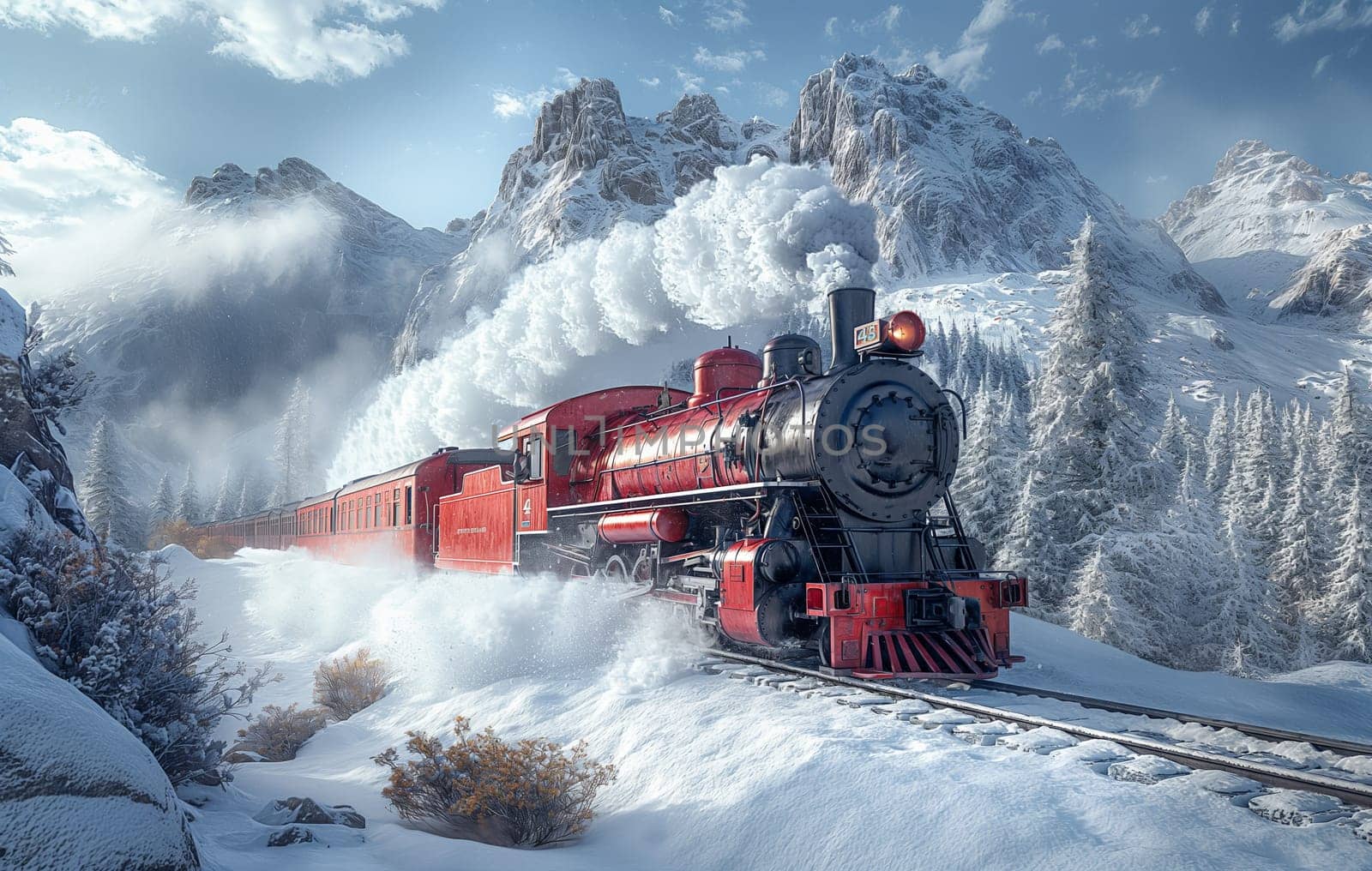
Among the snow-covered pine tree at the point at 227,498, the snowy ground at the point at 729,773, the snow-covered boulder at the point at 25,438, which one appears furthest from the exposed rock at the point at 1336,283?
the snow-covered boulder at the point at 25,438

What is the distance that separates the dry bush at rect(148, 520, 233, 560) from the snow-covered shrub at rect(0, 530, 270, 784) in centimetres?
4343

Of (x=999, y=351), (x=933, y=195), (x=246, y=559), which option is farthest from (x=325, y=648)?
(x=933, y=195)

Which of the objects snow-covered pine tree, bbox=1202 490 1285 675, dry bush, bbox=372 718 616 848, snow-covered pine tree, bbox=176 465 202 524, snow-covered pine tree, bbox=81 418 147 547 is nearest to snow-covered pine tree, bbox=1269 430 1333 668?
snow-covered pine tree, bbox=1202 490 1285 675

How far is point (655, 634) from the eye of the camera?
32.7ft

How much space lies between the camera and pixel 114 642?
17.1 ft

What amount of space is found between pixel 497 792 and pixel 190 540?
165 feet

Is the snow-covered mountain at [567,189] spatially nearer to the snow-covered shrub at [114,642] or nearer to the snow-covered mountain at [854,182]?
the snow-covered mountain at [854,182]

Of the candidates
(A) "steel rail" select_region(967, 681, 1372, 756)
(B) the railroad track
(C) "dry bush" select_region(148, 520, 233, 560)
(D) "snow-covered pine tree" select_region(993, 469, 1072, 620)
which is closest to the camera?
(B) the railroad track

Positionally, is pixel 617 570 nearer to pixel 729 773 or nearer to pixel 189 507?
pixel 729 773

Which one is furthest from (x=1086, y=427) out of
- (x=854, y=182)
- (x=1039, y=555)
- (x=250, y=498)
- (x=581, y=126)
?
(x=854, y=182)

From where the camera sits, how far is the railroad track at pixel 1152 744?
379cm

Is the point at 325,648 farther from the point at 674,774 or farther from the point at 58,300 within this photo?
the point at 58,300

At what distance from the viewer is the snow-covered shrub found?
205 inches

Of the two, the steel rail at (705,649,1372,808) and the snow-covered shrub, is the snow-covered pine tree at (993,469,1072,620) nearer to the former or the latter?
the steel rail at (705,649,1372,808)
